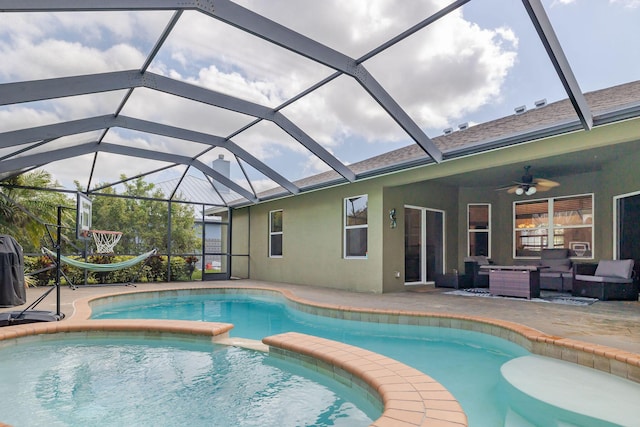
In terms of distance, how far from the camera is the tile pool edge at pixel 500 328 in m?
3.45

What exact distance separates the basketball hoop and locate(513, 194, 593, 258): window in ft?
34.6

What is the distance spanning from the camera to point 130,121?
7.34 metres

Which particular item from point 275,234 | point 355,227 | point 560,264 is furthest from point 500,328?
point 275,234

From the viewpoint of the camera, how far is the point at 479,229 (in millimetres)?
10719

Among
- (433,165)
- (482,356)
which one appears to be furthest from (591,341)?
(433,165)

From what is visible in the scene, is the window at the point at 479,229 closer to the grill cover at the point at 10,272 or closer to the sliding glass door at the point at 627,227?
the sliding glass door at the point at 627,227

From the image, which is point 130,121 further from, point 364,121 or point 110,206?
point 110,206

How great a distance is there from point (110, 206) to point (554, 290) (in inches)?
583

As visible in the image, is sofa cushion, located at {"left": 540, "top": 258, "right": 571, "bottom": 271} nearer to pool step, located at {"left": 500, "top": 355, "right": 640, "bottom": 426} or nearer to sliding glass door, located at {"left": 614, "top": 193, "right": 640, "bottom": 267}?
sliding glass door, located at {"left": 614, "top": 193, "right": 640, "bottom": 267}

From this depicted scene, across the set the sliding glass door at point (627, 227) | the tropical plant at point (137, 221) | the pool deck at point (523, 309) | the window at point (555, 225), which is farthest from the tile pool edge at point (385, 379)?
the tropical plant at point (137, 221)

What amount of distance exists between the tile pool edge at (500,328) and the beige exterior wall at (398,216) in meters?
1.87

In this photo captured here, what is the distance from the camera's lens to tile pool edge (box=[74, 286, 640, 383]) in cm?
345

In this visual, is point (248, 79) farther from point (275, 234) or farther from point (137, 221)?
point (137, 221)

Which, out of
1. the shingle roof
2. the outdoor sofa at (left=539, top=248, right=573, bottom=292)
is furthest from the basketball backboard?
the outdoor sofa at (left=539, top=248, right=573, bottom=292)
